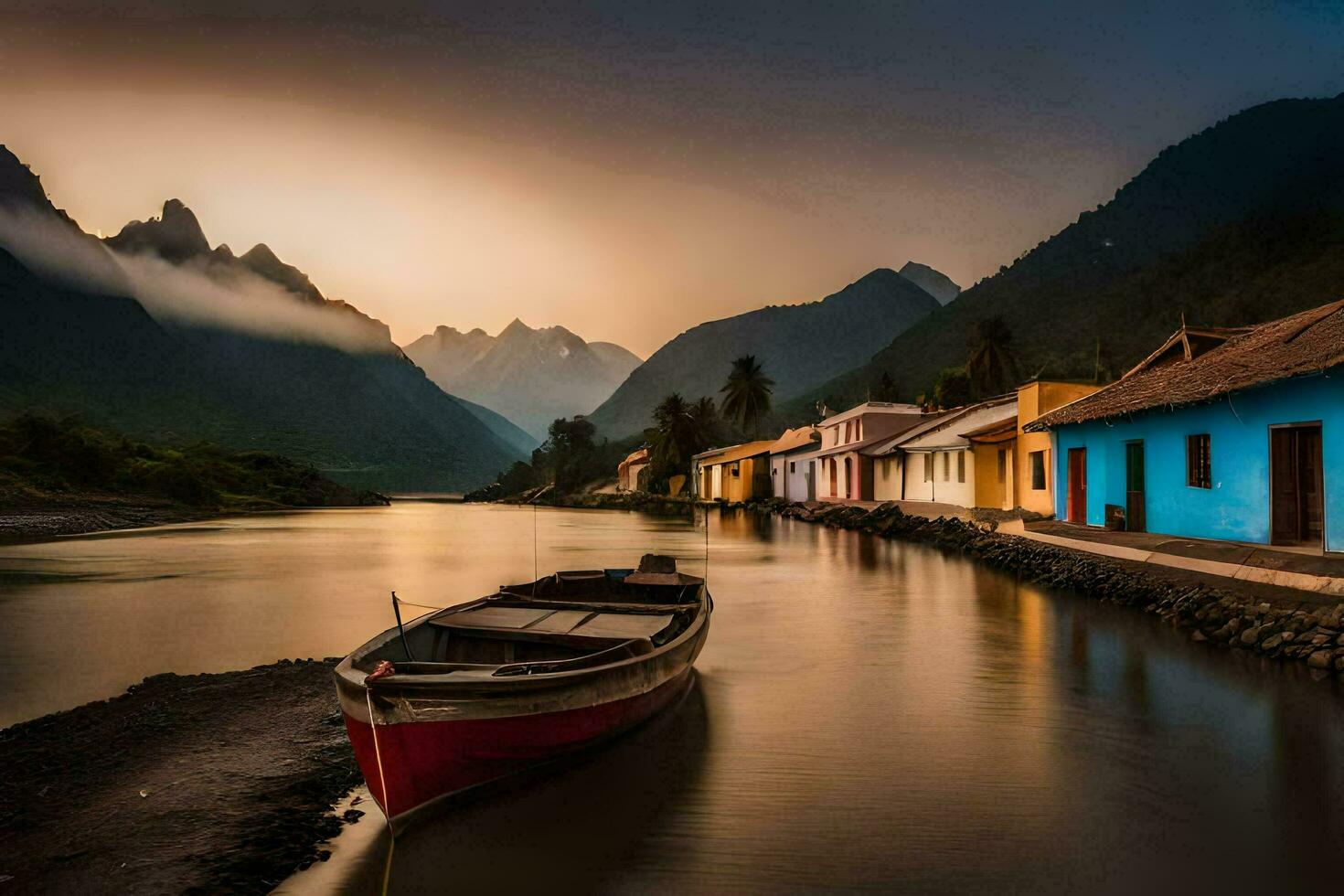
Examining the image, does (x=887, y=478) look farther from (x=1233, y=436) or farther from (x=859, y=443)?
(x=1233, y=436)

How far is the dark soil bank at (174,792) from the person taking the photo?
473cm

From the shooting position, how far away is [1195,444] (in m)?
15.1

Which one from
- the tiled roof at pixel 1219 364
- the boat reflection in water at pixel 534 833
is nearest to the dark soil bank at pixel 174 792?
the boat reflection in water at pixel 534 833

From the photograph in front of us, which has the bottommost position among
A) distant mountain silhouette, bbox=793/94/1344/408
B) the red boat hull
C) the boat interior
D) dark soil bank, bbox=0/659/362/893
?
dark soil bank, bbox=0/659/362/893

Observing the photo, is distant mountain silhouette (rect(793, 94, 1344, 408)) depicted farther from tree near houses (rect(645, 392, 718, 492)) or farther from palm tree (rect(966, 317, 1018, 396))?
tree near houses (rect(645, 392, 718, 492))

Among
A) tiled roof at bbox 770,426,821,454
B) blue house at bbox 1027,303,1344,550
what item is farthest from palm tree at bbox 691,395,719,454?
blue house at bbox 1027,303,1344,550

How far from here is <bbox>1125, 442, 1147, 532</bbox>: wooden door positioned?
1733 cm

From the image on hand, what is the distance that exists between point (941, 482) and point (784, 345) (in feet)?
457

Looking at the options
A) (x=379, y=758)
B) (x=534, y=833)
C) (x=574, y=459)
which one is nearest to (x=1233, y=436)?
(x=534, y=833)

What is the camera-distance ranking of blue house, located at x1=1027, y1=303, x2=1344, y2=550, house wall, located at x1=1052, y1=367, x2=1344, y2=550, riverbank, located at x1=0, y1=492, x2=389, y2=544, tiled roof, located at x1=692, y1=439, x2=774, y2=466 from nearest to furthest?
house wall, located at x1=1052, y1=367, x2=1344, y2=550
blue house, located at x1=1027, y1=303, x2=1344, y2=550
riverbank, located at x1=0, y1=492, x2=389, y2=544
tiled roof, located at x1=692, y1=439, x2=774, y2=466

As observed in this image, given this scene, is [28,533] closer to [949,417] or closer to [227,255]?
[949,417]

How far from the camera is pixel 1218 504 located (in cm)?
1423

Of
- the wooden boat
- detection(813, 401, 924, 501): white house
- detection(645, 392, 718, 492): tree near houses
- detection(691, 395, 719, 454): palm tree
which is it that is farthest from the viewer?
detection(691, 395, 719, 454): palm tree

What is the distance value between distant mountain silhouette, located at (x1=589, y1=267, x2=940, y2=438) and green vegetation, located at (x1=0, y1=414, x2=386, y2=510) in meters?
90.3
